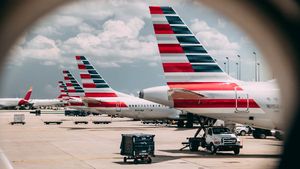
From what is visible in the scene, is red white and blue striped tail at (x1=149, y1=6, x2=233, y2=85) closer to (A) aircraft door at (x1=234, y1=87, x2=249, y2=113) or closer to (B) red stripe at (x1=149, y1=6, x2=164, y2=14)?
(B) red stripe at (x1=149, y1=6, x2=164, y2=14)

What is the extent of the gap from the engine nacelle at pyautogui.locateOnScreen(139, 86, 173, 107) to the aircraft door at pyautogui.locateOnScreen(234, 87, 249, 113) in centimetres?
372

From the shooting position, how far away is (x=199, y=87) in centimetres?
2636

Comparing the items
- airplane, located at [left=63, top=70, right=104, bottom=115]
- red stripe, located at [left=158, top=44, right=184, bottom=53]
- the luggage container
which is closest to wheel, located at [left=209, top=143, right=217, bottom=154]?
the luggage container

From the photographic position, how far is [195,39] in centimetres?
2742

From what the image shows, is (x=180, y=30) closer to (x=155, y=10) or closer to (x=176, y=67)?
(x=155, y=10)

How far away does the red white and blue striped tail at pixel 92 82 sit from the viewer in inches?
2351

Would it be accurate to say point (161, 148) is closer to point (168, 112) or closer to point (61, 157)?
point (61, 157)

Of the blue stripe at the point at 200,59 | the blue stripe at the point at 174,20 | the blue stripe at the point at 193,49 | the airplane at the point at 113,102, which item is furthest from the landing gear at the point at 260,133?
the airplane at the point at 113,102

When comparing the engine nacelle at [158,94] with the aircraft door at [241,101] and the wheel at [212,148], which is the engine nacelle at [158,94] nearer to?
the wheel at [212,148]

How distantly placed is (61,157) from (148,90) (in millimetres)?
6162

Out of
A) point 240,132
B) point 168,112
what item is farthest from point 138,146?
point 168,112

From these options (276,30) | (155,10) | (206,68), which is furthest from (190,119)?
(276,30)

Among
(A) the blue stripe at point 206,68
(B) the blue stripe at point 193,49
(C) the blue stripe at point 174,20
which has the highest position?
(C) the blue stripe at point 174,20

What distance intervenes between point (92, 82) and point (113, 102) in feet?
15.6
